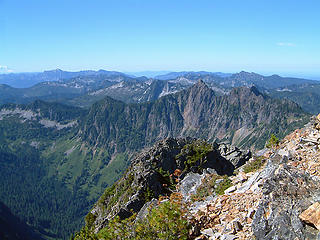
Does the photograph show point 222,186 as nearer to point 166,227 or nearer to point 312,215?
point 166,227

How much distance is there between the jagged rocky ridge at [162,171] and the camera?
53.8 meters

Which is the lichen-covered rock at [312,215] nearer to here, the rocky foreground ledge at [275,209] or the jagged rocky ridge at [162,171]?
the rocky foreground ledge at [275,209]

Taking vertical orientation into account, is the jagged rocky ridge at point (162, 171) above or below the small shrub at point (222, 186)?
below

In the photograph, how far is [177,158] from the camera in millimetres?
73812

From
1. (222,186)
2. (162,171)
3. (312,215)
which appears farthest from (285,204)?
(162,171)

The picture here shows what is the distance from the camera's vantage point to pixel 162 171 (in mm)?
63656

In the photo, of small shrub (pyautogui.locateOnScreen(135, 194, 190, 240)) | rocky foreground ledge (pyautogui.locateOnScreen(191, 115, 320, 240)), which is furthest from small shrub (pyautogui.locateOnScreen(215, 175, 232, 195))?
small shrub (pyautogui.locateOnScreen(135, 194, 190, 240))

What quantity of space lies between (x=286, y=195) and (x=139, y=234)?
44.9 feet

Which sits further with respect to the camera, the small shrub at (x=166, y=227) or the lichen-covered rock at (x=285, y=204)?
the small shrub at (x=166, y=227)

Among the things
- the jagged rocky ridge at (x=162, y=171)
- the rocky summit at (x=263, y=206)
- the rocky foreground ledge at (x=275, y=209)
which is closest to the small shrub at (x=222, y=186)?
the rocky summit at (x=263, y=206)

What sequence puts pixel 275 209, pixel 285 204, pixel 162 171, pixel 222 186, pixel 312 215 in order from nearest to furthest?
pixel 312 215, pixel 285 204, pixel 275 209, pixel 222 186, pixel 162 171

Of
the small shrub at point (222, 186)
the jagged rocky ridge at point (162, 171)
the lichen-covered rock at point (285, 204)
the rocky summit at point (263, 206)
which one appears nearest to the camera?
the lichen-covered rock at point (285, 204)

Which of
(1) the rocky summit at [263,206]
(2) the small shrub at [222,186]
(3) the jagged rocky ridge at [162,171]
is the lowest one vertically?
(3) the jagged rocky ridge at [162,171]

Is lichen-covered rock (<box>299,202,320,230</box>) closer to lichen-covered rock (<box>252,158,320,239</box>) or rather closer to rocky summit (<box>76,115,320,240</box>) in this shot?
rocky summit (<box>76,115,320,240</box>)
